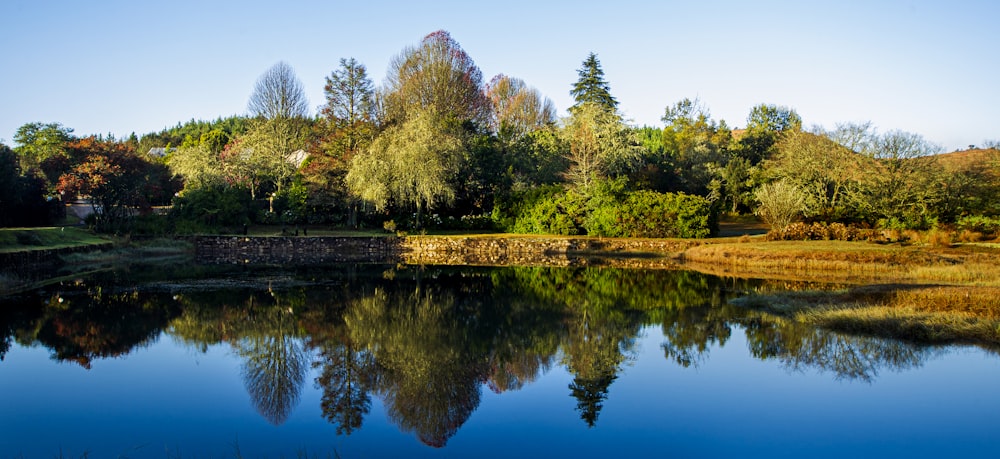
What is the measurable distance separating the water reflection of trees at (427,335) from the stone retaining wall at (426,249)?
37.4 ft

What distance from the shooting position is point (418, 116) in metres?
41.0

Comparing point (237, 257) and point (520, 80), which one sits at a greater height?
point (520, 80)

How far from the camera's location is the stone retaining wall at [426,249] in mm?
34375

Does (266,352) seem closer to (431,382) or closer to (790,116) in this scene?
(431,382)

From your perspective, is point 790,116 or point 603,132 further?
point 790,116

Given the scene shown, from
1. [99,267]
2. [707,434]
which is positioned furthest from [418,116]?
[707,434]

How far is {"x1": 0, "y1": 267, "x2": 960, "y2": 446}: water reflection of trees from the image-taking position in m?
10.4

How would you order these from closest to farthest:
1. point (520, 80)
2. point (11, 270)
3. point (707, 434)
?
point (707, 434)
point (11, 270)
point (520, 80)

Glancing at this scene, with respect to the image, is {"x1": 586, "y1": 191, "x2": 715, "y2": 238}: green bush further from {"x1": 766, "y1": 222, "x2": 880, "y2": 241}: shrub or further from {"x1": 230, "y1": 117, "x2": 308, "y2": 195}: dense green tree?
{"x1": 230, "y1": 117, "x2": 308, "y2": 195}: dense green tree

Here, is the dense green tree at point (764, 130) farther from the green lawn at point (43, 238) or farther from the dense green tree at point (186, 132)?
the dense green tree at point (186, 132)

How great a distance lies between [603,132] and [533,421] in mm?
36935

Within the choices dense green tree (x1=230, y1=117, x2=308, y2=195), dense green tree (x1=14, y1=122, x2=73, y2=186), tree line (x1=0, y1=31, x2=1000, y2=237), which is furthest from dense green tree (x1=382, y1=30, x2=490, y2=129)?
dense green tree (x1=14, y1=122, x2=73, y2=186)

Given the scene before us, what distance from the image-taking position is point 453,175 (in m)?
40.2

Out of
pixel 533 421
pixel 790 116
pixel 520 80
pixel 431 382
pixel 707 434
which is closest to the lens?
pixel 707 434
